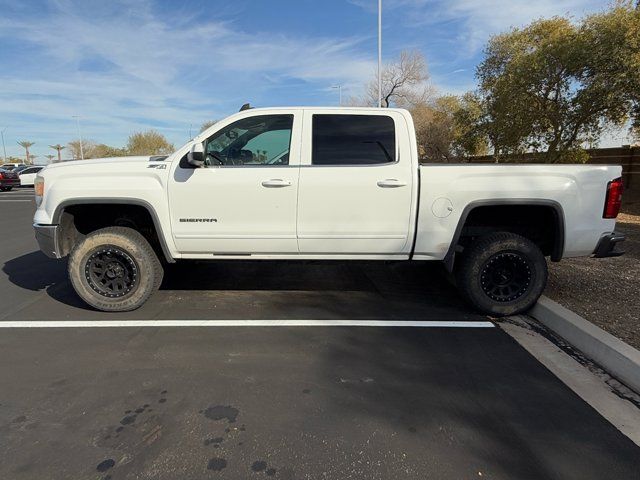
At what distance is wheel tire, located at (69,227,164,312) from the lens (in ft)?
14.5

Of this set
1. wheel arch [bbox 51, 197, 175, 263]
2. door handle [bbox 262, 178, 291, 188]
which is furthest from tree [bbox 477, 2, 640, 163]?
wheel arch [bbox 51, 197, 175, 263]

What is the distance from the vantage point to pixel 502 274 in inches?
176

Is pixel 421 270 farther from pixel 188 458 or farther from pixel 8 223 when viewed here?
pixel 8 223

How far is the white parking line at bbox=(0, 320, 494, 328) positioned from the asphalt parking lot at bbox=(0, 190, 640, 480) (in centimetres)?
4

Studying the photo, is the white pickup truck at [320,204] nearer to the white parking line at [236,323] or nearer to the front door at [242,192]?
the front door at [242,192]

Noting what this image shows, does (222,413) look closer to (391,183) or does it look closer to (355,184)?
(355,184)

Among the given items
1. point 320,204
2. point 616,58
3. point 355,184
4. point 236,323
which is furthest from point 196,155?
point 616,58

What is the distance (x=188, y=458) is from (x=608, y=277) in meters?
5.32

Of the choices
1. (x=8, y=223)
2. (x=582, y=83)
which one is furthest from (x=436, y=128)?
(x=8, y=223)

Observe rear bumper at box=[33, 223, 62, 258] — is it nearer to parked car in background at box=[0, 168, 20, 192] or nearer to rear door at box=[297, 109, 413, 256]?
rear door at box=[297, 109, 413, 256]

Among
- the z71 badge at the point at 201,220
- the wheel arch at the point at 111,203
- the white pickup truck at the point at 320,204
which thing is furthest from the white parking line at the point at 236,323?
the z71 badge at the point at 201,220

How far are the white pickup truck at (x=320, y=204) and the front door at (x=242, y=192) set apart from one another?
11mm

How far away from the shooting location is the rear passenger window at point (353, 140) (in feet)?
14.1

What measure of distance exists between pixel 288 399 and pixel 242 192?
2070 millimetres
